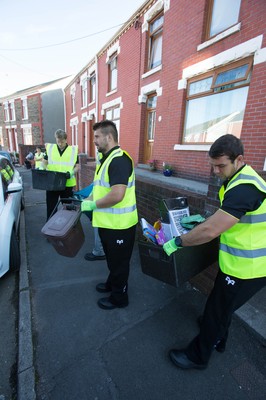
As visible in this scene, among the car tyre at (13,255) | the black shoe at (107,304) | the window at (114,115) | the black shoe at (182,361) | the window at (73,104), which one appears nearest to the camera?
the black shoe at (182,361)

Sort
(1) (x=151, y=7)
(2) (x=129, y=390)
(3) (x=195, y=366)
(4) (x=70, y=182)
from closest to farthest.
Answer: (2) (x=129, y=390), (3) (x=195, y=366), (4) (x=70, y=182), (1) (x=151, y=7)

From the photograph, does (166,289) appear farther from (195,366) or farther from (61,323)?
(61,323)

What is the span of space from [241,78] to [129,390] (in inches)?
211

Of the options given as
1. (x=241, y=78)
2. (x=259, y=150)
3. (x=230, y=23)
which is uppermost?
(x=230, y=23)

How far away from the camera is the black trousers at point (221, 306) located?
1533 millimetres

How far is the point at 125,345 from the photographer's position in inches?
81.1

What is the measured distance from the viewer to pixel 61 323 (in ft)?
7.56

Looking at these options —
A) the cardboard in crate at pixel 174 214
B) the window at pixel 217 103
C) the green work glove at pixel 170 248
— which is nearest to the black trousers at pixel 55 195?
the cardboard in crate at pixel 174 214

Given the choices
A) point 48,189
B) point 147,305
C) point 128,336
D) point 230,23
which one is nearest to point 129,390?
point 128,336

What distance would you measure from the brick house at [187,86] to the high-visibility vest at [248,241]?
1.06m

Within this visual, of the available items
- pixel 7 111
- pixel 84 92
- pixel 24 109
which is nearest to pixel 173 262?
pixel 84 92

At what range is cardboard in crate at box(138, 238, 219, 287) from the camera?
66.1 inches

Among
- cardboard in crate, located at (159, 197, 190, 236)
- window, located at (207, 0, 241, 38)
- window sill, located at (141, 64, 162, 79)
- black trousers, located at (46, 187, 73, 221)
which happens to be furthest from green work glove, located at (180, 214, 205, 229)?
window sill, located at (141, 64, 162, 79)

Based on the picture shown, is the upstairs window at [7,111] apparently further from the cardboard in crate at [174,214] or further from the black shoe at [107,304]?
the cardboard in crate at [174,214]
